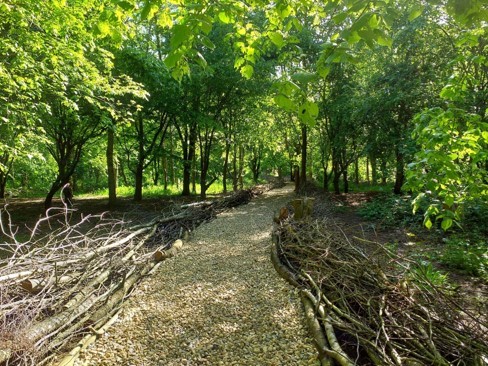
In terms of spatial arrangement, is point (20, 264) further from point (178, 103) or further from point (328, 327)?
point (178, 103)

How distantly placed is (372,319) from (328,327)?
1.30 feet

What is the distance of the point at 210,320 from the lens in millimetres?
3416

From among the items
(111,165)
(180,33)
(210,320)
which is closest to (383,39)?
(180,33)

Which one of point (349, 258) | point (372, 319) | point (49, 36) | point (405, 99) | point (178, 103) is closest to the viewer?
point (372, 319)

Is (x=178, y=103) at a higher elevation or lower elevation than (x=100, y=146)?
higher

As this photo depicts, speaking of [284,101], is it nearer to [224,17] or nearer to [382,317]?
[224,17]

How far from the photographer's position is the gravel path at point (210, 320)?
2811mm

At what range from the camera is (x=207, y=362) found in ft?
9.02

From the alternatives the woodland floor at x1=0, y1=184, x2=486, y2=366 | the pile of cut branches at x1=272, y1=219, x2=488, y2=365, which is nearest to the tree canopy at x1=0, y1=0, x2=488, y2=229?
the pile of cut branches at x1=272, y1=219, x2=488, y2=365

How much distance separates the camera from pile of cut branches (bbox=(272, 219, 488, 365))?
2.27 meters

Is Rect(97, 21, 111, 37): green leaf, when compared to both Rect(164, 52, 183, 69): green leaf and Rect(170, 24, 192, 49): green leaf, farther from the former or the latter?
Rect(170, 24, 192, 49): green leaf

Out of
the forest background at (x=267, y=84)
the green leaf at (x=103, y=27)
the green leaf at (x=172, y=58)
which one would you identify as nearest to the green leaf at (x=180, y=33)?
the forest background at (x=267, y=84)

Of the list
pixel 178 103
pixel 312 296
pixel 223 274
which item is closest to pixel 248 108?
pixel 178 103

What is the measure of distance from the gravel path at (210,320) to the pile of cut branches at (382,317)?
25 cm
